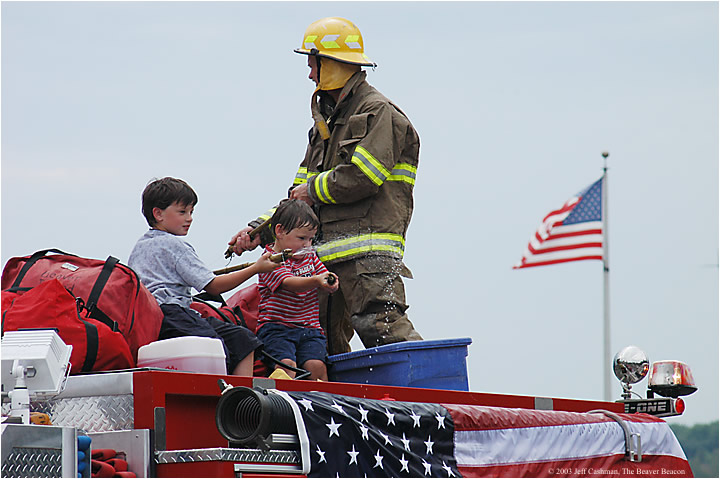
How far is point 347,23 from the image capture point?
657cm

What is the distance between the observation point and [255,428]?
3.59m

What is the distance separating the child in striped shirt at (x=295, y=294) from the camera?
568 cm

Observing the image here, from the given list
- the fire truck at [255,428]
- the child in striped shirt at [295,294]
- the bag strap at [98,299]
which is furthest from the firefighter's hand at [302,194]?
the bag strap at [98,299]

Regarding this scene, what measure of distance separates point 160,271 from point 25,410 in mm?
1968

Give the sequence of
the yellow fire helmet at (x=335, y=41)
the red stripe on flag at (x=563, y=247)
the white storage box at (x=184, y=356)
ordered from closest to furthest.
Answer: the white storage box at (x=184, y=356), the yellow fire helmet at (x=335, y=41), the red stripe on flag at (x=563, y=247)

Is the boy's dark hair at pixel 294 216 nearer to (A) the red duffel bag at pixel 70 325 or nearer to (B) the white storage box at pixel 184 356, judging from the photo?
(B) the white storage box at pixel 184 356

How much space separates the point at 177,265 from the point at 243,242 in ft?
3.76

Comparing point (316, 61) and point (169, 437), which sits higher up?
point (316, 61)

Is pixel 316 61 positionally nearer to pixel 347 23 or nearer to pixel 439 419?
pixel 347 23

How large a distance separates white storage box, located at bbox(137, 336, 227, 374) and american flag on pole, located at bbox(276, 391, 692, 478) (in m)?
0.45

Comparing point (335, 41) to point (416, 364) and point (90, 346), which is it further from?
point (90, 346)

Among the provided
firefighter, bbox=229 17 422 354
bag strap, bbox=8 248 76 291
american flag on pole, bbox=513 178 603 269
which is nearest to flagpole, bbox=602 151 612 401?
american flag on pole, bbox=513 178 603 269

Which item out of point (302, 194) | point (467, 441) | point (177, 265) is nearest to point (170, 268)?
point (177, 265)

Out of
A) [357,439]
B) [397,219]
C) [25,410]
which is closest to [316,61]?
[397,219]
